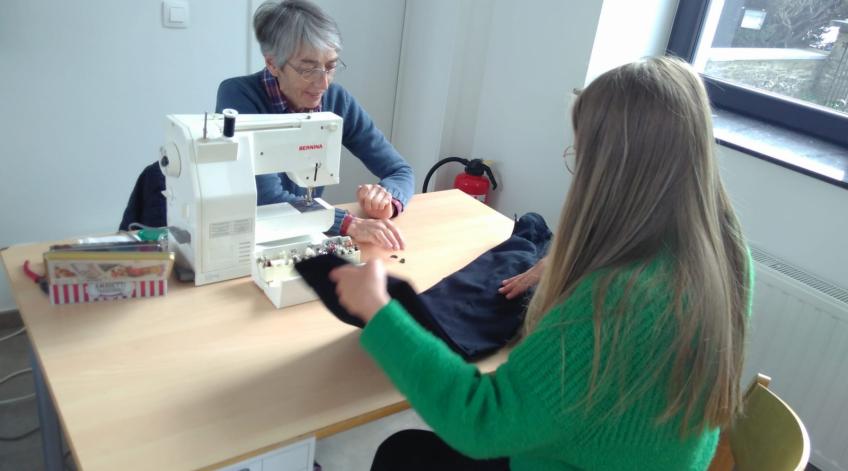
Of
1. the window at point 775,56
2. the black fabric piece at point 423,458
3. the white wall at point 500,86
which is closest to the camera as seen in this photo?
the black fabric piece at point 423,458

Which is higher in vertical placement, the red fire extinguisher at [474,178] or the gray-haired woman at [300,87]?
the gray-haired woman at [300,87]

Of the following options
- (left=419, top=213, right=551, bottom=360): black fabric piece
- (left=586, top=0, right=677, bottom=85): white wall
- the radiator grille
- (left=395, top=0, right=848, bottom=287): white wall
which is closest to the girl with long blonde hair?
(left=419, top=213, right=551, bottom=360): black fabric piece

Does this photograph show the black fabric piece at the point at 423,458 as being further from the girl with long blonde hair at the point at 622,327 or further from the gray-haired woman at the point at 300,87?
the gray-haired woman at the point at 300,87

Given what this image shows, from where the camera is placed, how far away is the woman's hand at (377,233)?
1586 millimetres

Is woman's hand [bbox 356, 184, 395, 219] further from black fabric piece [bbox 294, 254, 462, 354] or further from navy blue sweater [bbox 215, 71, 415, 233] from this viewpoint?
black fabric piece [bbox 294, 254, 462, 354]

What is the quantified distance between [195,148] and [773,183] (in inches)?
65.8

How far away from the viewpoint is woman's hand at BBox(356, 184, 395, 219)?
1713mm

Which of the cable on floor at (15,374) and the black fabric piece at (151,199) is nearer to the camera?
the black fabric piece at (151,199)

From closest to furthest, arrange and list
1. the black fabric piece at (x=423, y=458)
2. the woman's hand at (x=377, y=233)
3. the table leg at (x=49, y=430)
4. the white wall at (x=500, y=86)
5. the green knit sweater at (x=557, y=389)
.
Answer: the green knit sweater at (x=557, y=389), the black fabric piece at (x=423, y=458), the table leg at (x=49, y=430), the woman's hand at (x=377, y=233), the white wall at (x=500, y=86)

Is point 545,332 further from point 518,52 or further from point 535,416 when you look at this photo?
point 518,52

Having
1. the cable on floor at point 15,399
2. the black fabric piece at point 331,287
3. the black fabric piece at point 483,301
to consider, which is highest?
the black fabric piece at point 331,287

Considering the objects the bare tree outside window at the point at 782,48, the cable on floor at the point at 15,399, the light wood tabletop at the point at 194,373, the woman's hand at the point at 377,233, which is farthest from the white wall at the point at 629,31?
the cable on floor at the point at 15,399

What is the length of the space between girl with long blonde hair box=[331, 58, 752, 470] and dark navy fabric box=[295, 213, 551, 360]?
0.15 metres

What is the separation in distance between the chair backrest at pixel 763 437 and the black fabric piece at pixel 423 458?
1.43 ft
